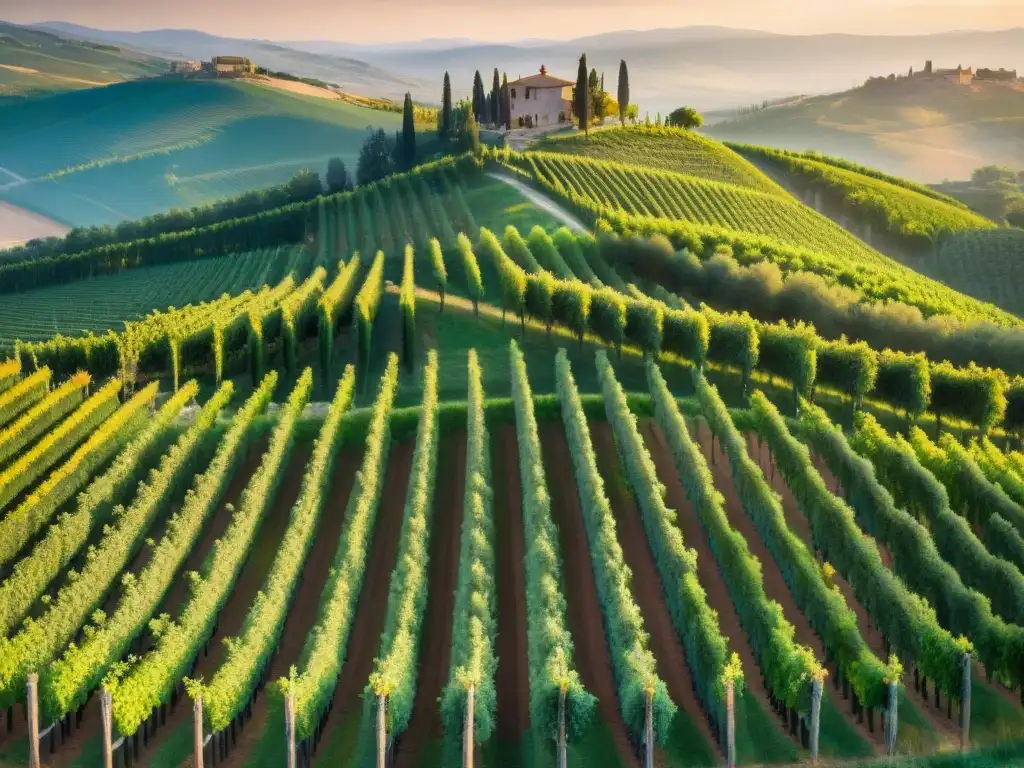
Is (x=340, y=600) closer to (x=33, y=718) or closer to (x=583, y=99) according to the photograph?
(x=33, y=718)

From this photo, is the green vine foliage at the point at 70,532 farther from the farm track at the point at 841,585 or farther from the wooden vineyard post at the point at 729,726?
the farm track at the point at 841,585

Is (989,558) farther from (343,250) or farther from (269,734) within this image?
(343,250)

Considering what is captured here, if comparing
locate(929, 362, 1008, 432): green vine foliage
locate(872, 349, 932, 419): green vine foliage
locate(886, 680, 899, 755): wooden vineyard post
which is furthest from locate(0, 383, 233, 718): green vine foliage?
locate(929, 362, 1008, 432): green vine foliage

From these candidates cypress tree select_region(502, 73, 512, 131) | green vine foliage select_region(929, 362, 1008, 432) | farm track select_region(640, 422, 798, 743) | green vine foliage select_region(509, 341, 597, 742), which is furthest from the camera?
cypress tree select_region(502, 73, 512, 131)

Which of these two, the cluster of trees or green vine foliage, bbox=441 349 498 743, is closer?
green vine foliage, bbox=441 349 498 743

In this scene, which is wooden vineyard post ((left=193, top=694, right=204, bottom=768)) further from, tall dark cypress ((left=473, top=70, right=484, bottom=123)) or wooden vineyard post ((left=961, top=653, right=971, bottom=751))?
tall dark cypress ((left=473, top=70, right=484, bottom=123))

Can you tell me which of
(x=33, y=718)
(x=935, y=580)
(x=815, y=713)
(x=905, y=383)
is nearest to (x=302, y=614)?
(x=33, y=718)

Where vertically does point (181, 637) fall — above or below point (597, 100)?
below

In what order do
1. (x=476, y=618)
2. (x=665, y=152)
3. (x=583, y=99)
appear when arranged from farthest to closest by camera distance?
(x=665, y=152) < (x=583, y=99) < (x=476, y=618)
